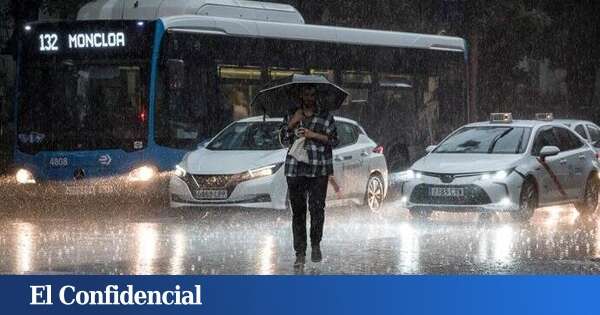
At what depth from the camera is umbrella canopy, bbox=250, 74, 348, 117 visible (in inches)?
521

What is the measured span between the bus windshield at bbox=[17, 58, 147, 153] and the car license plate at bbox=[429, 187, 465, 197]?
4.83 meters

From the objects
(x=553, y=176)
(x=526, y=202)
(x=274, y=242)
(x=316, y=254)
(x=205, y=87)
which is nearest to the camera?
(x=316, y=254)

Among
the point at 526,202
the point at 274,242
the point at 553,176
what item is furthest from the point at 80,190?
the point at 553,176

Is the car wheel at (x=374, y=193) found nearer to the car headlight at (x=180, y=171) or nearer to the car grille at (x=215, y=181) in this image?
the car grille at (x=215, y=181)

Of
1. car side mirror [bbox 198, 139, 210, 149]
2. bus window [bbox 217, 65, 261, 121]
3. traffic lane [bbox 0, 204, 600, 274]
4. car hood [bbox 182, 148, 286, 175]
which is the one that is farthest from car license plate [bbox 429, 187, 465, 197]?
bus window [bbox 217, 65, 261, 121]

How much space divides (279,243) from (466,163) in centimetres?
396

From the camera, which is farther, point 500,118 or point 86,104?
point 86,104

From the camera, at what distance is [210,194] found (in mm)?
18438

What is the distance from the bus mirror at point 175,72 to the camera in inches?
809

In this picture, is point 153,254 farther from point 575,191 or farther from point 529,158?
point 575,191

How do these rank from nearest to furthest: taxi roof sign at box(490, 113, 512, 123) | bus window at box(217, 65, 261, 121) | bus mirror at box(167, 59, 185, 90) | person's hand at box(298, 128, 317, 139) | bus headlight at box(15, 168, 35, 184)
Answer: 1. person's hand at box(298, 128, 317, 139)
2. taxi roof sign at box(490, 113, 512, 123)
3. bus mirror at box(167, 59, 185, 90)
4. bus headlight at box(15, 168, 35, 184)
5. bus window at box(217, 65, 261, 121)

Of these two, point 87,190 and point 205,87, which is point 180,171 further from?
point 205,87

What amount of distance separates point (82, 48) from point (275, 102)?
7484 millimetres

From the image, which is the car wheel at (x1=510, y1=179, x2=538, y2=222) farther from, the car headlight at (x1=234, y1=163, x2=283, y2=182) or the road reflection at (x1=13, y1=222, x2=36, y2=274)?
the road reflection at (x1=13, y1=222, x2=36, y2=274)
